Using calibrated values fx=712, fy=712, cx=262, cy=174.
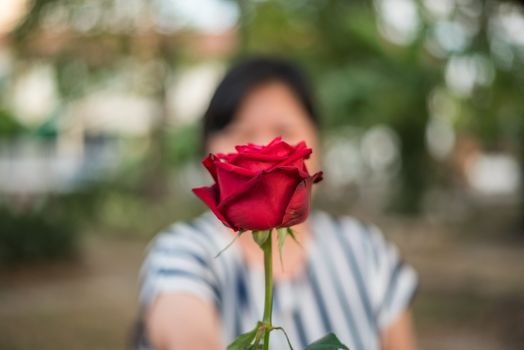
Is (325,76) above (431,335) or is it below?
above

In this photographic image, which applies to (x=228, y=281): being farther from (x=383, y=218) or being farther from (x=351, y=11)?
(x=383, y=218)

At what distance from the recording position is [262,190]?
638 millimetres

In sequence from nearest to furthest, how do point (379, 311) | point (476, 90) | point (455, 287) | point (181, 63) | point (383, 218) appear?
point (379, 311)
point (476, 90)
point (455, 287)
point (181, 63)
point (383, 218)

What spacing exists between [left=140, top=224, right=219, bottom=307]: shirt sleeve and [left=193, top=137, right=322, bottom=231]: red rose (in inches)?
21.0

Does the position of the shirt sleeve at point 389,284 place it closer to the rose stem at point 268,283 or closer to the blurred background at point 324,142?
the rose stem at point 268,283

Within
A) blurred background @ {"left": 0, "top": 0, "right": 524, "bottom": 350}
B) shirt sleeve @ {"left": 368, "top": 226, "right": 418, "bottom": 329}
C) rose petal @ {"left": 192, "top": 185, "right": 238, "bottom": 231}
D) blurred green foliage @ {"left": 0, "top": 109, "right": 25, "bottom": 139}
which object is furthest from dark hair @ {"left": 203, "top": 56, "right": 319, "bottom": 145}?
blurred green foliage @ {"left": 0, "top": 109, "right": 25, "bottom": 139}

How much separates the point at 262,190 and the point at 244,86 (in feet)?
2.68

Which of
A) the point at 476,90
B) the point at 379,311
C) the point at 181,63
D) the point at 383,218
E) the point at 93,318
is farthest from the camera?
the point at 383,218

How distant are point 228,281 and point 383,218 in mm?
13722

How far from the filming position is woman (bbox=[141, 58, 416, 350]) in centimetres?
131

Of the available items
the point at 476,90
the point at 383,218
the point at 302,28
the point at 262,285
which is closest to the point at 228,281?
the point at 262,285

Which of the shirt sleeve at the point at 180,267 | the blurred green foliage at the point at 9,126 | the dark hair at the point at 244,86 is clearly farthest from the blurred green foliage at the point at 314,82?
the blurred green foliage at the point at 9,126

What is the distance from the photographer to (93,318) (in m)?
7.61

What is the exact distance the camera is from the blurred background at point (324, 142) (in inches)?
259
